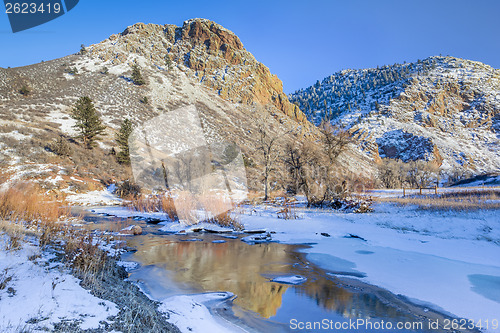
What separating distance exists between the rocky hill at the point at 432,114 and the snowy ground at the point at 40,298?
85074 mm

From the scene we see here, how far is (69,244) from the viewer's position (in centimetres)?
561

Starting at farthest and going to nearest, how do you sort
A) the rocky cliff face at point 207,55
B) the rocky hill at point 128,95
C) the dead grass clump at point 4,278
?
the rocky cliff face at point 207,55, the rocky hill at point 128,95, the dead grass clump at point 4,278

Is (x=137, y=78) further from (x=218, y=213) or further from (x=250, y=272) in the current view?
(x=250, y=272)

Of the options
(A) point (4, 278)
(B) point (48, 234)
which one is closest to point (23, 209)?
(B) point (48, 234)

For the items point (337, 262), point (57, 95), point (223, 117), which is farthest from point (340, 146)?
point (57, 95)

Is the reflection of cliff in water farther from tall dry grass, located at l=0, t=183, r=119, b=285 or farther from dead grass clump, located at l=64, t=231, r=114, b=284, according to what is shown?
tall dry grass, located at l=0, t=183, r=119, b=285

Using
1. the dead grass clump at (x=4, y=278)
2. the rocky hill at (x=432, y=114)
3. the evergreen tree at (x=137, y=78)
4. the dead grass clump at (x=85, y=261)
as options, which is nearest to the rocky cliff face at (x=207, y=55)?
the evergreen tree at (x=137, y=78)

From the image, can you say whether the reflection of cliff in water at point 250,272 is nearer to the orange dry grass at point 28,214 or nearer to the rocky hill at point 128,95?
the orange dry grass at point 28,214

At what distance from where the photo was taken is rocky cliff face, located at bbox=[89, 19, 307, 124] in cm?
8831

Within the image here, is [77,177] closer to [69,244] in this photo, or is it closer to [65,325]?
[69,244]

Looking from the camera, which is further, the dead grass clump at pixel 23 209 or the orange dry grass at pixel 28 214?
the dead grass clump at pixel 23 209

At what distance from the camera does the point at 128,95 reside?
56844 millimetres

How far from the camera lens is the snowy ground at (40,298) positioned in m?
2.79

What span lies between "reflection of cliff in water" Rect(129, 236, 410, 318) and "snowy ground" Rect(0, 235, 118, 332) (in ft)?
8.37
